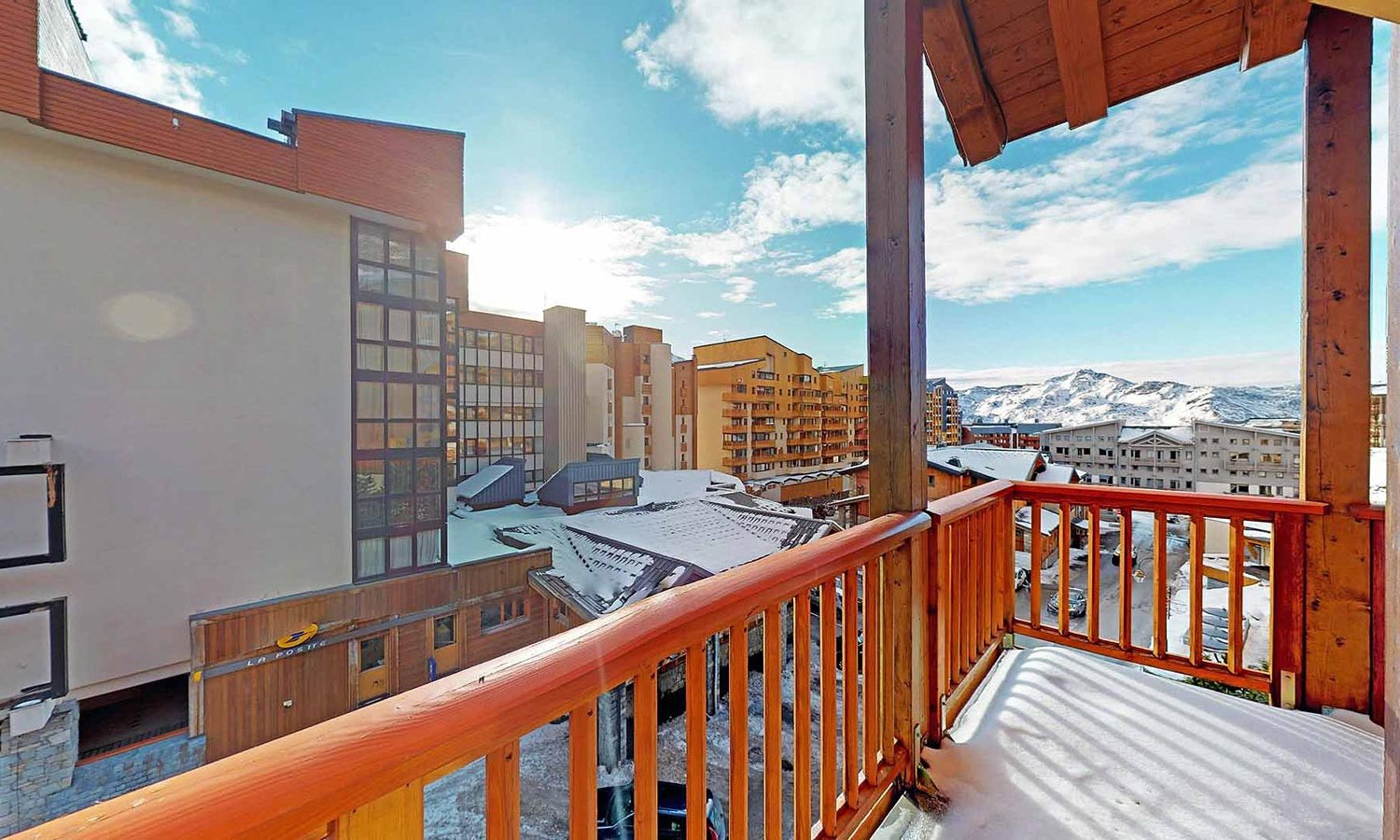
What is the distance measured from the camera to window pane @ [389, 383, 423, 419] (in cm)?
704

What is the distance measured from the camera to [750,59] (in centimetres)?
341

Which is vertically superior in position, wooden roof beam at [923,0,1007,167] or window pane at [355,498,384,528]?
wooden roof beam at [923,0,1007,167]

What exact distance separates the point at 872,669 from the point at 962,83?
6.43 feet

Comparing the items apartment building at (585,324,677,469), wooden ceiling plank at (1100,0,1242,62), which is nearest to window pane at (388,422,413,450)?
wooden ceiling plank at (1100,0,1242,62)

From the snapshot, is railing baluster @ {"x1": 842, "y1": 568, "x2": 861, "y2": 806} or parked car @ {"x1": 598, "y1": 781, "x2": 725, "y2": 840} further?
parked car @ {"x1": 598, "y1": 781, "x2": 725, "y2": 840}

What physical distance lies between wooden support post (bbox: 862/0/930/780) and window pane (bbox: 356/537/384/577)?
7580 millimetres

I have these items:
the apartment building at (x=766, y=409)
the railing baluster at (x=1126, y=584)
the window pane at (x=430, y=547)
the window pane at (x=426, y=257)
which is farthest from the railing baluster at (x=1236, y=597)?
the apartment building at (x=766, y=409)

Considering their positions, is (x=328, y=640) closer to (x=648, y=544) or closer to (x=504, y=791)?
(x=648, y=544)

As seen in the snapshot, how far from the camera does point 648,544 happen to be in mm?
7055

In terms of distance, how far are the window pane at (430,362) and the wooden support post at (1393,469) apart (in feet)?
27.0

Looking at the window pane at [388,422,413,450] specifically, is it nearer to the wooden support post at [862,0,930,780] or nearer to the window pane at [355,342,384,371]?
the window pane at [355,342,384,371]

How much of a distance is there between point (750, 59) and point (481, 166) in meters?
5.84

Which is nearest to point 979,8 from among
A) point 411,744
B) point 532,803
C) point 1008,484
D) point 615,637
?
point 1008,484

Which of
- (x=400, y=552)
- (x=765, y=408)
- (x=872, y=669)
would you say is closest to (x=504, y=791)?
(x=872, y=669)
